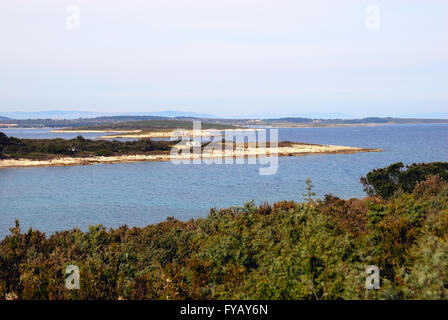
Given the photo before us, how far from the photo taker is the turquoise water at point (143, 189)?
1061 inches

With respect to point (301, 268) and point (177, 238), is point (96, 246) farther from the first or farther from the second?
point (301, 268)

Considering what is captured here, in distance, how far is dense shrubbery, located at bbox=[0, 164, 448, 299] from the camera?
7656 millimetres

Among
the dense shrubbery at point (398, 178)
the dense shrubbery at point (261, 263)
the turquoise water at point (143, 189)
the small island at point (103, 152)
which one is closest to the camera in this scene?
the dense shrubbery at point (261, 263)

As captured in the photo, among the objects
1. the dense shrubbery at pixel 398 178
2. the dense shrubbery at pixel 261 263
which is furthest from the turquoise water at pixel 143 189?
the dense shrubbery at pixel 261 263

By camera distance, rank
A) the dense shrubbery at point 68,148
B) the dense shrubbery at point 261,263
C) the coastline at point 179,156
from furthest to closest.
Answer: the dense shrubbery at point 68,148 → the coastline at point 179,156 → the dense shrubbery at point 261,263

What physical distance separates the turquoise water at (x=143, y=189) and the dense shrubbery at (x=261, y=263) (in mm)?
9754

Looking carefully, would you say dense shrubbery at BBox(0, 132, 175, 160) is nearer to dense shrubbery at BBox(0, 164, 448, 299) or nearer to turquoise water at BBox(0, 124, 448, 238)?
turquoise water at BBox(0, 124, 448, 238)

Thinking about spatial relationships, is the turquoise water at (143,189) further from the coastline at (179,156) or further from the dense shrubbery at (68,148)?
the dense shrubbery at (68,148)

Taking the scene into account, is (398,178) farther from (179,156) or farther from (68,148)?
(68,148)

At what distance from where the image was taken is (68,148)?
70.2 m

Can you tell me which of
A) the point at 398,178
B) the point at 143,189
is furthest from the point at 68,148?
the point at 398,178

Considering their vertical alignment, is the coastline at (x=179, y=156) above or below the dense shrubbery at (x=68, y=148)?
below
